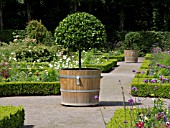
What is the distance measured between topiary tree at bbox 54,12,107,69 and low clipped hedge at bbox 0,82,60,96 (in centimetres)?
179

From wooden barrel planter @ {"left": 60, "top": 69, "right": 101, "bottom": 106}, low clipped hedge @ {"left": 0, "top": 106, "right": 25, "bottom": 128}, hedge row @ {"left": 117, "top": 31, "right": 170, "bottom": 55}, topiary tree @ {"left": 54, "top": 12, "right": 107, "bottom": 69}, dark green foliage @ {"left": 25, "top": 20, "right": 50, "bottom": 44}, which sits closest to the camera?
low clipped hedge @ {"left": 0, "top": 106, "right": 25, "bottom": 128}

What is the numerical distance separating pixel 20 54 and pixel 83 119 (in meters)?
12.6

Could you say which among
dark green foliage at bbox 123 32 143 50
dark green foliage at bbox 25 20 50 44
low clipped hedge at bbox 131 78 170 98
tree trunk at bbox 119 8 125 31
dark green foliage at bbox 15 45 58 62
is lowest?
low clipped hedge at bbox 131 78 170 98

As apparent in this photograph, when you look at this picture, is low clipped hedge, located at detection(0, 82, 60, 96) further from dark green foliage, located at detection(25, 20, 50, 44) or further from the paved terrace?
dark green foliage, located at detection(25, 20, 50, 44)

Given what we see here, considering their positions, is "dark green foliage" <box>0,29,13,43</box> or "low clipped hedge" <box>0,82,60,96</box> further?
"dark green foliage" <box>0,29,13,43</box>

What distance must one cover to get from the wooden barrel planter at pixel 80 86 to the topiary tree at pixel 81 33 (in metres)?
0.68

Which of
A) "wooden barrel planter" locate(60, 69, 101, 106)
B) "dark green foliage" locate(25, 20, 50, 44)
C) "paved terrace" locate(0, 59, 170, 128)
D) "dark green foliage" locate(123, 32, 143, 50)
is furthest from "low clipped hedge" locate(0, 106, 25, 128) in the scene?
"dark green foliage" locate(123, 32, 143, 50)

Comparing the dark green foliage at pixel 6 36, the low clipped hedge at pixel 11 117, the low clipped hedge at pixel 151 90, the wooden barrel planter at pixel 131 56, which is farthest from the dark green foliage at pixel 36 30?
the low clipped hedge at pixel 11 117

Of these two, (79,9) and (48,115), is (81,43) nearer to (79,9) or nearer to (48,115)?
(48,115)

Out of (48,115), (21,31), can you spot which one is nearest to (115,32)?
(21,31)

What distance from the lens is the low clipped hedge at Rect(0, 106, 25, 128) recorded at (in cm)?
601

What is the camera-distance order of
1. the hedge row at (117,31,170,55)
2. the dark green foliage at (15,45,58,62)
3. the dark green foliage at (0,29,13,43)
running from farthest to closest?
the dark green foliage at (0,29,13,43) → the hedge row at (117,31,170,55) → the dark green foliage at (15,45,58,62)

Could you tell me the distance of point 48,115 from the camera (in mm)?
8336

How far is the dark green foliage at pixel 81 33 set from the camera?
9703mm
